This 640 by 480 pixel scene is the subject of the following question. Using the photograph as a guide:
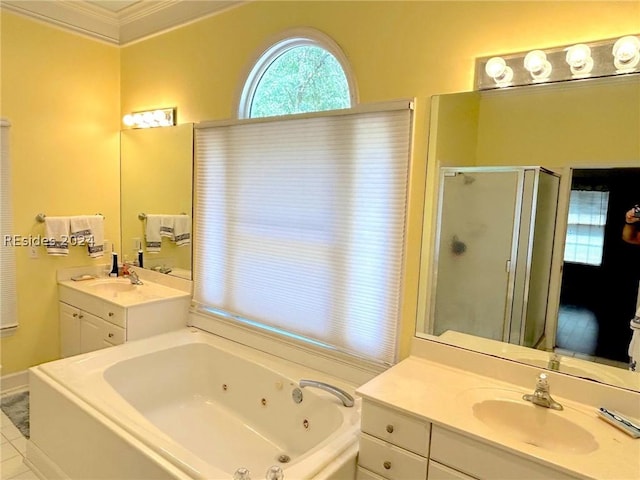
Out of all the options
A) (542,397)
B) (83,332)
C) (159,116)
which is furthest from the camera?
(159,116)

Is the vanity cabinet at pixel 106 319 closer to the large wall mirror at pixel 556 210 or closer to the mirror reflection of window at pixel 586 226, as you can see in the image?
the large wall mirror at pixel 556 210

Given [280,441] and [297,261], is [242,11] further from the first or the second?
[280,441]

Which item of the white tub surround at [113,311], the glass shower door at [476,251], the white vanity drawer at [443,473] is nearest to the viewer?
the white vanity drawer at [443,473]

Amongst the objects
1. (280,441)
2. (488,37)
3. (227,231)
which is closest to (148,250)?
(227,231)

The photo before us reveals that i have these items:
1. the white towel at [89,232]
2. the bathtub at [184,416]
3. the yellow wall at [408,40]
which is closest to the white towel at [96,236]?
the white towel at [89,232]

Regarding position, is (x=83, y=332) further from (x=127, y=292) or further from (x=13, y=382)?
(x=13, y=382)

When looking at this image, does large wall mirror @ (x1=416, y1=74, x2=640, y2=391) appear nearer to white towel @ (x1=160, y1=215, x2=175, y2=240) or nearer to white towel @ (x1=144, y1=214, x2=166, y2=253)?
white towel @ (x1=160, y1=215, x2=175, y2=240)

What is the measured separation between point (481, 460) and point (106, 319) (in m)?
2.56

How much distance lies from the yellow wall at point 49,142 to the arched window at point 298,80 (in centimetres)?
154

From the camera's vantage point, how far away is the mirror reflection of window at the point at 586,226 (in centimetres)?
166

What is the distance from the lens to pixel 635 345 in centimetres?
162

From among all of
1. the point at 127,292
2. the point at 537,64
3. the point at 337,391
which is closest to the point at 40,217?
the point at 127,292

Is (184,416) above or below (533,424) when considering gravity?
below

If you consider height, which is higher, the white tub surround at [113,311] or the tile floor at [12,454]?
the white tub surround at [113,311]
